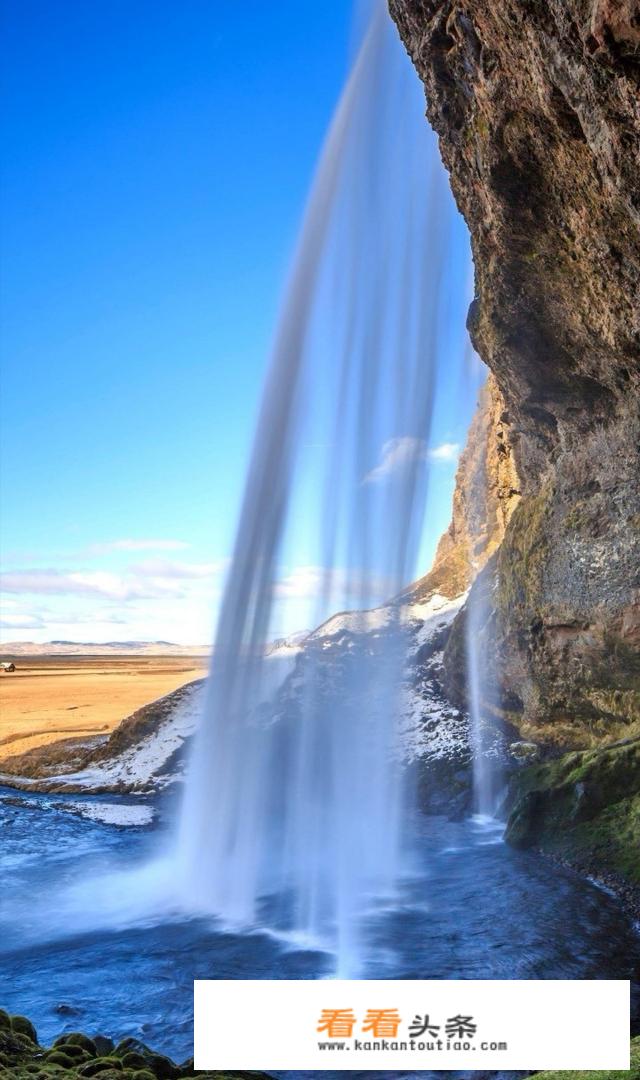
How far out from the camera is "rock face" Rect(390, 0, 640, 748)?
450 inches

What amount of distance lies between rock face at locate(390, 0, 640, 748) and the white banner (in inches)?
475

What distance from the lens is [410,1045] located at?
7.40m

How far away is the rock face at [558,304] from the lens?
11.4m

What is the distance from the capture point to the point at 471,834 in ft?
68.8

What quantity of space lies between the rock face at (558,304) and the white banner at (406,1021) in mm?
12077

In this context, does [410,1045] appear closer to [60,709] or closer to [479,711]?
[479,711]

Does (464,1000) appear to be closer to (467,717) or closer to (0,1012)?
(0,1012)

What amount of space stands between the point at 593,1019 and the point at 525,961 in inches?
216

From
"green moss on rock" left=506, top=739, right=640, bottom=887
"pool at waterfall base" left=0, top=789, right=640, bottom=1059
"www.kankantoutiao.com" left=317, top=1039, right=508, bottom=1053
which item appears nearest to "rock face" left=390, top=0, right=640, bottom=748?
"green moss on rock" left=506, top=739, right=640, bottom=887

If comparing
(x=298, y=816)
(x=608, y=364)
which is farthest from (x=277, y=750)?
(x=608, y=364)

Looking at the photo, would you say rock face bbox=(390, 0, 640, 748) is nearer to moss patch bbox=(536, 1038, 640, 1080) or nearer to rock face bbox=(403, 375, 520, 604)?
rock face bbox=(403, 375, 520, 604)

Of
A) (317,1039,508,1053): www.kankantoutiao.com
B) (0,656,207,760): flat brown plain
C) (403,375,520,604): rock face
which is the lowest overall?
(0,656,207,760): flat brown plain

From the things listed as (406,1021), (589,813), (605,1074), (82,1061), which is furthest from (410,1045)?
(589,813)

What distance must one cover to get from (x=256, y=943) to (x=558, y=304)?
54.4ft
